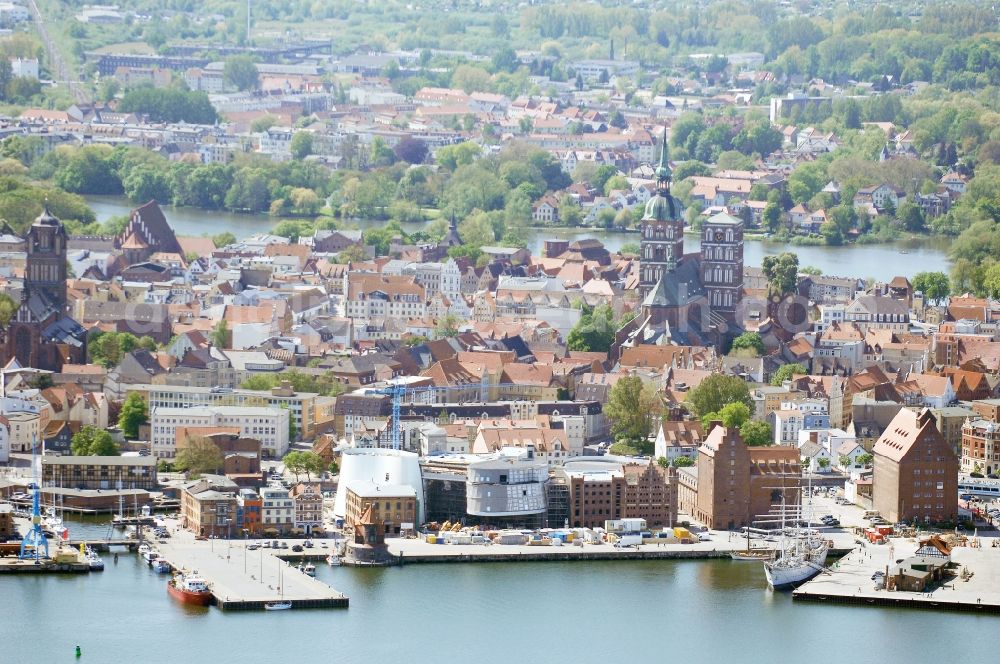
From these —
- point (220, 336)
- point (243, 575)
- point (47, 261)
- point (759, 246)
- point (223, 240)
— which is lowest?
point (243, 575)

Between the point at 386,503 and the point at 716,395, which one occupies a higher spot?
the point at 716,395

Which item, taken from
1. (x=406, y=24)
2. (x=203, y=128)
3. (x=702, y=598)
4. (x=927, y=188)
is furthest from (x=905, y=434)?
(x=406, y=24)

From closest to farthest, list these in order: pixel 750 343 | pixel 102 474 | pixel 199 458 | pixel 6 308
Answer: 1. pixel 102 474
2. pixel 199 458
3. pixel 750 343
4. pixel 6 308

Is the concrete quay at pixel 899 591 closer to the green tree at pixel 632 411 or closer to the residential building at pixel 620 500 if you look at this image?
the residential building at pixel 620 500

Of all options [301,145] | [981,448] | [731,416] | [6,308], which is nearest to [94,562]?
[731,416]

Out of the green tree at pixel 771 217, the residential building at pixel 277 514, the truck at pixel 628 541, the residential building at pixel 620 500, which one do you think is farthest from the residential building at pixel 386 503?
the green tree at pixel 771 217

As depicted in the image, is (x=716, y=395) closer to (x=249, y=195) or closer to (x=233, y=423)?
(x=233, y=423)

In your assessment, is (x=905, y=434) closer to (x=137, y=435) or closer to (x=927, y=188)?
(x=137, y=435)
